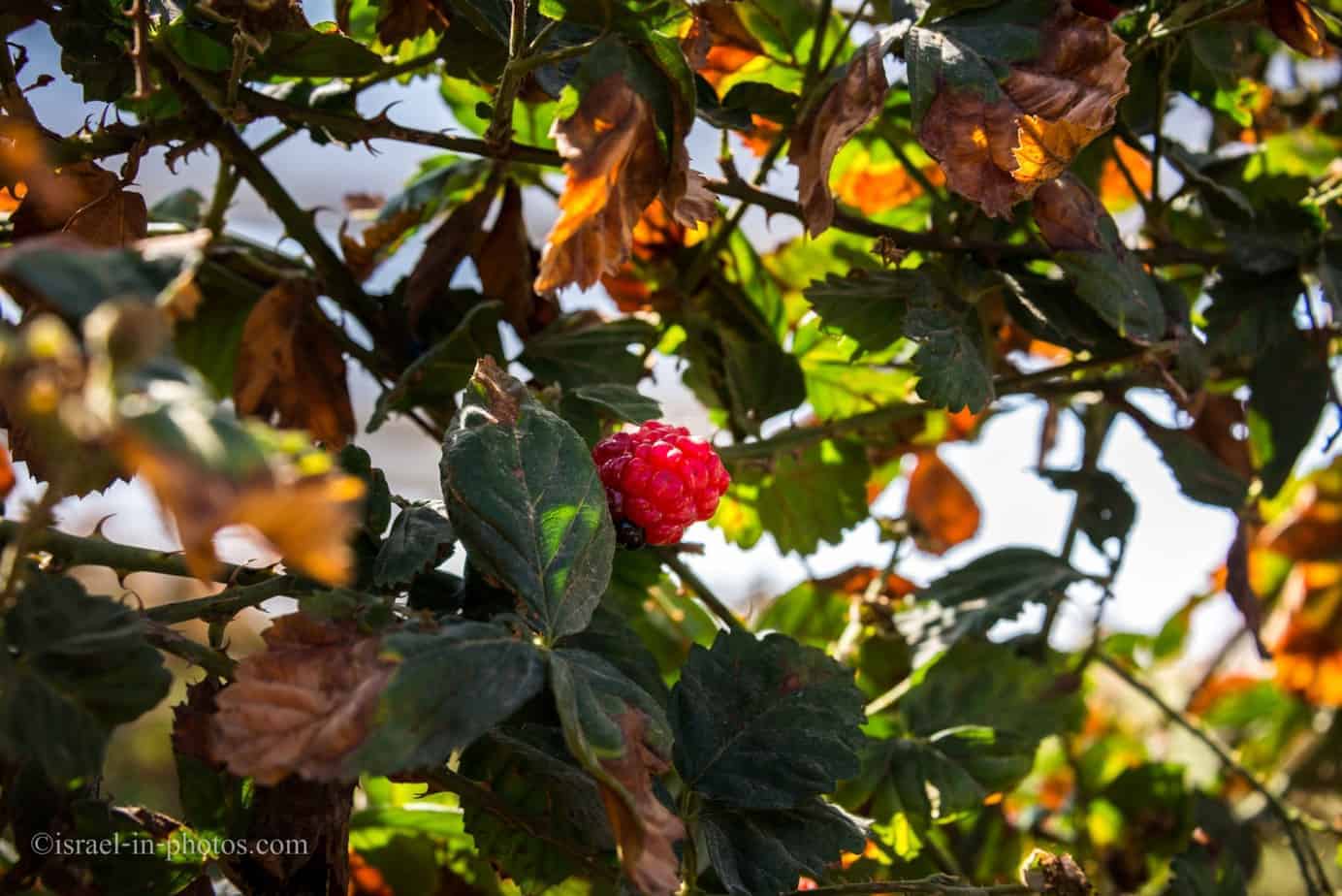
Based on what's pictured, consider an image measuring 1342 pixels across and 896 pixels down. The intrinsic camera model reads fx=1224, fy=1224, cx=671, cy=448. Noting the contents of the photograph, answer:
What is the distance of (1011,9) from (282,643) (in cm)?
44

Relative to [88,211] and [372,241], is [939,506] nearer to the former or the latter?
[372,241]

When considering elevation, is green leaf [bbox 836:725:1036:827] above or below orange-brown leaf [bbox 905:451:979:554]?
below

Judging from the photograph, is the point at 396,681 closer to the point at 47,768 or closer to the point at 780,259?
the point at 47,768

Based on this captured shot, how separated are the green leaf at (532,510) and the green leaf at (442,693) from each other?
0.16 feet

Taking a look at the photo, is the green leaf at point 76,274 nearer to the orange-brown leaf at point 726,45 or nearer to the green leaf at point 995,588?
the orange-brown leaf at point 726,45

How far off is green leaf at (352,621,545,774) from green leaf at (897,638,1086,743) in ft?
1.54

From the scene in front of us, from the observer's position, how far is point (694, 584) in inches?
30.1

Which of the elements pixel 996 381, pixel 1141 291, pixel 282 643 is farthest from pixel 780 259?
pixel 282 643

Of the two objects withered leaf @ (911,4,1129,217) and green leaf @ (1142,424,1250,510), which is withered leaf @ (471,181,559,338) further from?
green leaf @ (1142,424,1250,510)

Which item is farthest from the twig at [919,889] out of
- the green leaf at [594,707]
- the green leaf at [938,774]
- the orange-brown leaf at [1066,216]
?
the orange-brown leaf at [1066,216]

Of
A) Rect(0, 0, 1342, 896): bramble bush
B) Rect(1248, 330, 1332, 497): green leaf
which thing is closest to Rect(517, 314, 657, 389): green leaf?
Rect(0, 0, 1342, 896): bramble bush

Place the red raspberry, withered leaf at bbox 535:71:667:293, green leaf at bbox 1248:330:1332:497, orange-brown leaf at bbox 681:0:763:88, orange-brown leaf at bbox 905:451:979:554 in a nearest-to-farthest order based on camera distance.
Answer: withered leaf at bbox 535:71:667:293 < the red raspberry < orange-brown leaf at bbox 681:0:763:88 < green leaf at bbox 1248:330:1332:497 < orange-brown leaf at bbox 905:451:979:554

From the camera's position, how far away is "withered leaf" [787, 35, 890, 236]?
0.57m

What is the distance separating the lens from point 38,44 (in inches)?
26.2
